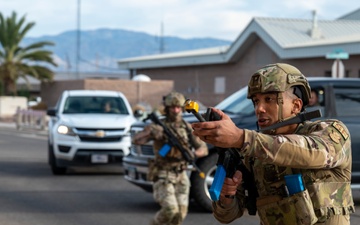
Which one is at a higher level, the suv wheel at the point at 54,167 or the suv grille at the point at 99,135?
the suv grille at the point at 99,135

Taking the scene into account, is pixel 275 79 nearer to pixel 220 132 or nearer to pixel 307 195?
pixel 307 195

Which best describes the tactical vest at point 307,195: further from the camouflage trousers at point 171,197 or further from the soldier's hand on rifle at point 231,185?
the camouflage trousers at point 171,197

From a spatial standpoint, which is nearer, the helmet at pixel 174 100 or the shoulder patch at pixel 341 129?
the shoulder patch at pixel 341 129

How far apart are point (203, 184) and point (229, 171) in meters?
7.29

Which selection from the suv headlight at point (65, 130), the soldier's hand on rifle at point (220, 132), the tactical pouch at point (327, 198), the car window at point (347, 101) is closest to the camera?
the soldier's hand on rifle at point (220, 132)

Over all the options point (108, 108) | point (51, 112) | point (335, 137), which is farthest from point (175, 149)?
point (108, 108)

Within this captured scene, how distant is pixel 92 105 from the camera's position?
17.8m

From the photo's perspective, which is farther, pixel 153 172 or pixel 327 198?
pixel 153 172

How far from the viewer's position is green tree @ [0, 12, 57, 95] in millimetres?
51188

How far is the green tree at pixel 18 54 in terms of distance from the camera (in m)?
51.2

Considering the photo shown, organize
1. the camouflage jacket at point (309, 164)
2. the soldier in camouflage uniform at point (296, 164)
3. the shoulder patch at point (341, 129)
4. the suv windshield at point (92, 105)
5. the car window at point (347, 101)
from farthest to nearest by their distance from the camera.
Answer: the suv windshield at point (92, 105) → the car window at point (347, 101) → the shoulder patch at point (341, 129) → the soldier in camouflage uniform at point (296, 164) → the camouflage jacket at point (309, 164)

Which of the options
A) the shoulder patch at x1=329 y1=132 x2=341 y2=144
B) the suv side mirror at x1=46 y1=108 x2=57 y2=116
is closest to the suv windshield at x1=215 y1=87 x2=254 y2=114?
the suv side mirror at x1=46 y1=108 x2=57 y2=116

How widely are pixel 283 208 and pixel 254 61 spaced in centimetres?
3790

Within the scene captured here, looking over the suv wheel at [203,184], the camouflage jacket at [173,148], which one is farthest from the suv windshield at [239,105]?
the camouflage jacket at [173,148]
